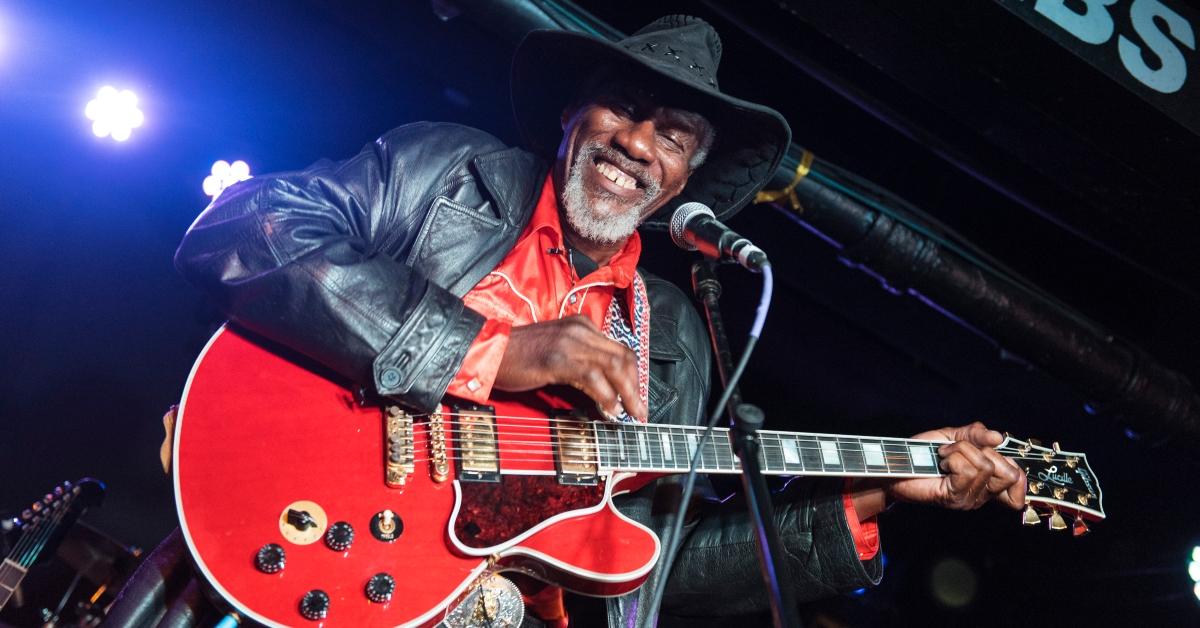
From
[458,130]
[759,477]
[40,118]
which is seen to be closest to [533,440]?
[759,477]

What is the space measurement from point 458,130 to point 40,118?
10.6 feet

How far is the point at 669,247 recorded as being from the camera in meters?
4.89

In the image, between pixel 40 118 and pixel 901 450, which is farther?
pixel 40 118

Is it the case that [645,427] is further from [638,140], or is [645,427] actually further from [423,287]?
[638,140]

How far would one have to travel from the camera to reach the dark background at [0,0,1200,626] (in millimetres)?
4270

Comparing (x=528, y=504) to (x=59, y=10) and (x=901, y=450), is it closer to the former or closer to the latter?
(x=901, y=450)

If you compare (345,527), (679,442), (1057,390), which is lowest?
(345,527)

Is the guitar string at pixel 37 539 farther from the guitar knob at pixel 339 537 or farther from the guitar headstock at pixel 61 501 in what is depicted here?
the guitar knob at pixel 339 537

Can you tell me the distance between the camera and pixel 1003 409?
494 cm

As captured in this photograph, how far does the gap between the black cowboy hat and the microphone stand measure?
0.94 metres

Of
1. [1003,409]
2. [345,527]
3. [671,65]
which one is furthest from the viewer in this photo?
[1003,409]

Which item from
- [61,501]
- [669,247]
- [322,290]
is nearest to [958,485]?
[322,290]

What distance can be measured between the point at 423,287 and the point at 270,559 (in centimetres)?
85

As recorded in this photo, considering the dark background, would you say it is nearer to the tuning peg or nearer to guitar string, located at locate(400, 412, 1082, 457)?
the tuning peg
